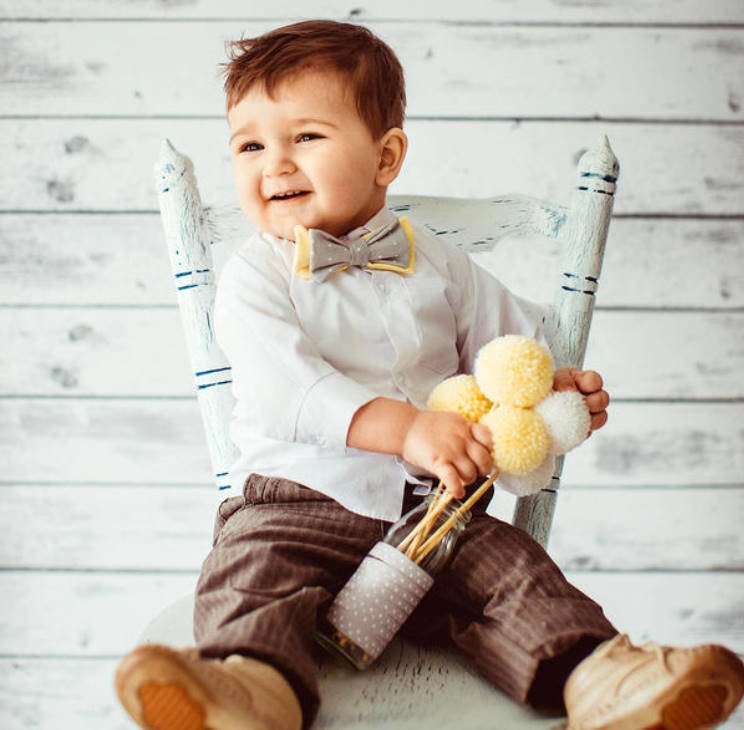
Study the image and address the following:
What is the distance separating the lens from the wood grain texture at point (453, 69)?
1.16 m

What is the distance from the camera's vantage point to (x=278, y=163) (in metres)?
0.82

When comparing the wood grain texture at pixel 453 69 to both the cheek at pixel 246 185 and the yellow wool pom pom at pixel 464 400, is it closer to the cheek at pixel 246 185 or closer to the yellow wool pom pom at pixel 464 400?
the cheek at pixel 246 185

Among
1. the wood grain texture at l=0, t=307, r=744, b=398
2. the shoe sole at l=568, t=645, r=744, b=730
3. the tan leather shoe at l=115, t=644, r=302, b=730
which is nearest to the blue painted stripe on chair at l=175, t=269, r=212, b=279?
the wood grain texture at l=0, t=307, r=744, b=398

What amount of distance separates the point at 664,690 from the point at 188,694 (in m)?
0.30

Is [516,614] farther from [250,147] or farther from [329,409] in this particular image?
[250,147]

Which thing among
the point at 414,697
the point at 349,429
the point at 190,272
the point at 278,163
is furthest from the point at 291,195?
the point at 414,697

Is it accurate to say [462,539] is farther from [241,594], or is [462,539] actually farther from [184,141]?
[184,141]

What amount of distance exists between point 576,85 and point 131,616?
99 centimetres

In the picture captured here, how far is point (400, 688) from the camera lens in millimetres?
682

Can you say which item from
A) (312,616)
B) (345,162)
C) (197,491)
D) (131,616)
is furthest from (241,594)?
(131,616)

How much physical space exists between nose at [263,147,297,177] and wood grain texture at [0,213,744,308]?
16.0 inches

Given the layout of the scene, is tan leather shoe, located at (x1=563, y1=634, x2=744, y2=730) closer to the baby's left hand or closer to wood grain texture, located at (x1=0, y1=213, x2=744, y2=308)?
the baby's left hand

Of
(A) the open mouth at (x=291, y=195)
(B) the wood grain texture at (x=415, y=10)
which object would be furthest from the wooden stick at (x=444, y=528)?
(B) the wood grain texture at (x=415, y=10)

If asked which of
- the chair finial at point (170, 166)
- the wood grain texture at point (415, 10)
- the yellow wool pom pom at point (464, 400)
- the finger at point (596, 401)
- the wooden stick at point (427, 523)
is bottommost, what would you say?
the wooden stick at point (427, 523)
